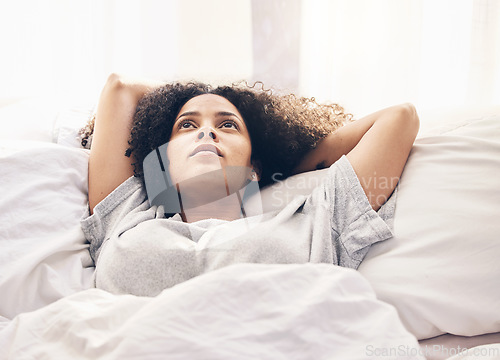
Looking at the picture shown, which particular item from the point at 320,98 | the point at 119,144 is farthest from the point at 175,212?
the point at 320,98

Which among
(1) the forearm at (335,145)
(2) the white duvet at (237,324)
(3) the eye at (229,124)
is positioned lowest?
(2) the white duvet at (237,324)

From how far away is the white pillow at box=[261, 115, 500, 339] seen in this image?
0.71m

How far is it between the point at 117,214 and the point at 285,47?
1106 millimetres

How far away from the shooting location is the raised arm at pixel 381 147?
2.95 ft

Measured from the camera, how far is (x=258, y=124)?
3.81ft

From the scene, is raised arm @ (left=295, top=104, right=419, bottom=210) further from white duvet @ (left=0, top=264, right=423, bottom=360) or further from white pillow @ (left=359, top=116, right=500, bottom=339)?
white duvet @ (left=0, top=264, right=423, bottom=360)

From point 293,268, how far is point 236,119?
22.0 inches

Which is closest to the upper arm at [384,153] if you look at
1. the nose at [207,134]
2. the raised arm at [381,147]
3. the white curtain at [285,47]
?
the raised arm at [381,147]

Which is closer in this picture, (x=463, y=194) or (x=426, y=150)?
(x=463, y=194)

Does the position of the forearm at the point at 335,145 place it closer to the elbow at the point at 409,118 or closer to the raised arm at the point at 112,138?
the elbow at the point at 409,118

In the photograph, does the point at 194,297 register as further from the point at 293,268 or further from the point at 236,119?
the point at 236,119

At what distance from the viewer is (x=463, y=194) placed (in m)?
0.82

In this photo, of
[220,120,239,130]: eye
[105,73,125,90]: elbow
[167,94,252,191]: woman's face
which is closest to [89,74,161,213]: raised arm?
[105,73,125,90]: elbow

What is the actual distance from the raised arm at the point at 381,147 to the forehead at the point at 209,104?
30 centimetres
